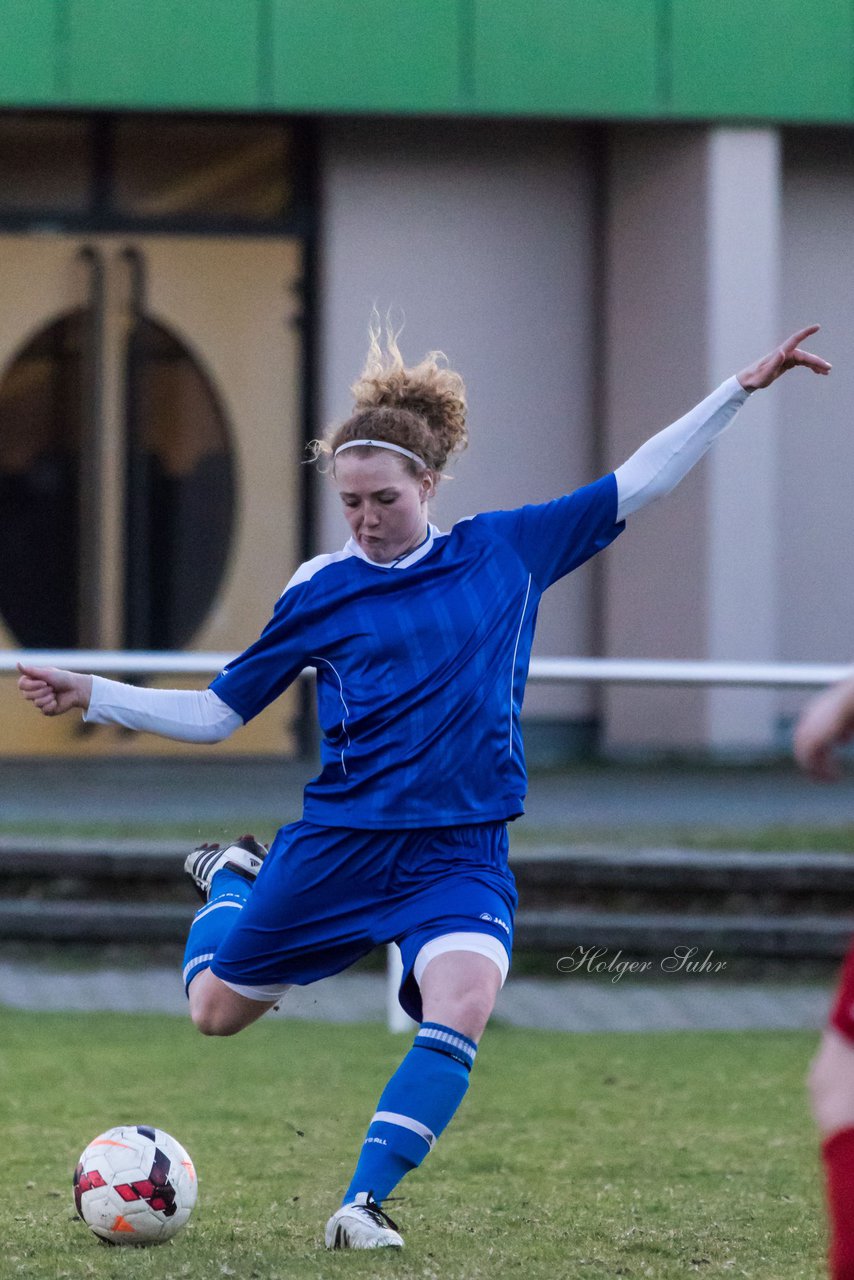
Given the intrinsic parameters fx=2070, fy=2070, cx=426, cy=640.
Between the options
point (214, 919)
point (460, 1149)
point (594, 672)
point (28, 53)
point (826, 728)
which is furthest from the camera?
point (28, 53)

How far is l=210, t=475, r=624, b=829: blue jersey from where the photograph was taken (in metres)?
4.46

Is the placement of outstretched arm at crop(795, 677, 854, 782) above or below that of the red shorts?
above

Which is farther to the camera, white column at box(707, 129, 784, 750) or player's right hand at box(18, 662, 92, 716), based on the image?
white column at box(707, 129, 784, 750)

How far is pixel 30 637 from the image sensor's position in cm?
1235

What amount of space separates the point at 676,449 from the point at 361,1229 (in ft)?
6.04

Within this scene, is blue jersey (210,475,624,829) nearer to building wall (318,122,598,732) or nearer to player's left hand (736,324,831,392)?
player's left hand (736,324,831,392)

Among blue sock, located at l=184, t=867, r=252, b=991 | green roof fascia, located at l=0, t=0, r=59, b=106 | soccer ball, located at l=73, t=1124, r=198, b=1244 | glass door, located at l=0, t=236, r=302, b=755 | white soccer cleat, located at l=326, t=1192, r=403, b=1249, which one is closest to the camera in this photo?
white soccer cleat, located at l=326, t=1192, r=403, b=1249

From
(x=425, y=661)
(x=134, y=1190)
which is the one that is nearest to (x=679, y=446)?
(x=425, y=661)

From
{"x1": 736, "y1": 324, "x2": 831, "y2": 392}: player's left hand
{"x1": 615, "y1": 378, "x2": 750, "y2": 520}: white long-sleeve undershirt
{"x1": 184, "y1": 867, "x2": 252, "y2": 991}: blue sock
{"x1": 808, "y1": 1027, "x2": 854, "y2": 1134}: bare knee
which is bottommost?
{"x1": 184, "y1": 867, "x2": 252, "y2": 991}: blue sock

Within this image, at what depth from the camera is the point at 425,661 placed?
4.50 m

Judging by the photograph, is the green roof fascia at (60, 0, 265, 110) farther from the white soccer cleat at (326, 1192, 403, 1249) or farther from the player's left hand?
the white soccer cleat at (326, 1192, 403, 1249)

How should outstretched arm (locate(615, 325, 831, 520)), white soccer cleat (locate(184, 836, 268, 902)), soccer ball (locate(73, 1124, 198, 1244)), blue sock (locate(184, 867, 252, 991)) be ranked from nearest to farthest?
soccer ball (locate(73, 1124, 198, 1244))
outstretched arm (locate(615, 325, 831, 520))
blue sock (locate(184, 867, 252, 991))
white soccer cleat (locate(184, 836, 268, 902))
